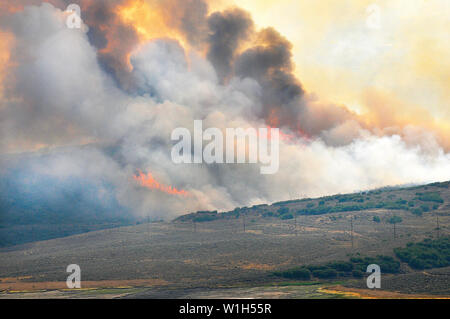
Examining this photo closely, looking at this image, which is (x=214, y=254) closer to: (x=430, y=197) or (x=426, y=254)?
(x=426, y=254)

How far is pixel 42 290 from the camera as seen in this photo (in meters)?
82.2

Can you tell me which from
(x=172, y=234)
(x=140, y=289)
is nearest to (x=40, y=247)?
(x=172, y=234)

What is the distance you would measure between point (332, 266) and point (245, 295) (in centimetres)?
2787

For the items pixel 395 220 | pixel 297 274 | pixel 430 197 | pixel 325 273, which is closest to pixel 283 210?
pixel 395 220

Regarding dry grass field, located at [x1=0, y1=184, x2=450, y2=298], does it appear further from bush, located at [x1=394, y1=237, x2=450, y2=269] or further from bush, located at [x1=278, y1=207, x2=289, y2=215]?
bush, located at [x1=278, y1=207, x2=289, y2=215]

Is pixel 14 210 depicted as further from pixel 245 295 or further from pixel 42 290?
pixel 245 295

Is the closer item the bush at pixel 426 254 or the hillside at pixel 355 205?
the bush at pixel 426 254

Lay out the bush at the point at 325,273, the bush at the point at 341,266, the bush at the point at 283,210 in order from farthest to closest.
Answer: the bush at the point at 283,210 < the bush at the point at 341,266 < the bush at the point at 325,273

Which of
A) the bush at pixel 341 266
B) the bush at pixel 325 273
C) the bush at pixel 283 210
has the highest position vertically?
the bush at pixel 283 210

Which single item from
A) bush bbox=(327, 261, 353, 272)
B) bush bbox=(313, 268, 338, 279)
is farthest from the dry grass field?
bush bbox=(327, 261, 353, 272)

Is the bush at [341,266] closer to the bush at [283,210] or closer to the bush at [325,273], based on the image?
the bush at [325,273]

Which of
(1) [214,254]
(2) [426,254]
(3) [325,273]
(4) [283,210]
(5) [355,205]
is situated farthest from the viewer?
(4) [283,210]

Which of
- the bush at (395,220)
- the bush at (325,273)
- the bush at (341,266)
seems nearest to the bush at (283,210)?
the bush at (395,220)

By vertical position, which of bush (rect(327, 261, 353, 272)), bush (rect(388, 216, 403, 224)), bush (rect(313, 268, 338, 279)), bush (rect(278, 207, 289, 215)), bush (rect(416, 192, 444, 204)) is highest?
bush (rect(416, 192, 444, 204))
